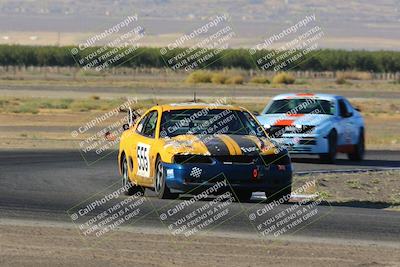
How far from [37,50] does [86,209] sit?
443 feet

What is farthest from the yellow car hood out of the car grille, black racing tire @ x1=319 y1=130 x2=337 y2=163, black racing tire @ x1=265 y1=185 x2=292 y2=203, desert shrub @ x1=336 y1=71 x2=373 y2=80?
desert shrub @ x1=336 y1=71 x2=373 y2=80

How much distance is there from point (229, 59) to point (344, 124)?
122781mm

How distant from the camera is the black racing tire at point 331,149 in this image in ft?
82.1

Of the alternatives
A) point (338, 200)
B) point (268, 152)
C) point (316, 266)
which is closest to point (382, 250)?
point (316, 266)

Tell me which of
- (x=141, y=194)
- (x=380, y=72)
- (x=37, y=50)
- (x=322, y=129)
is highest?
(x=141, y=194)

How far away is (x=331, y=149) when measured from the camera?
2517 centimetres

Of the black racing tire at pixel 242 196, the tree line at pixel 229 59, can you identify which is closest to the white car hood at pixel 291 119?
the black racing tire at pixel 242 196

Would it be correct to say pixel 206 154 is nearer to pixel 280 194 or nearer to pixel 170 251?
pixel 280 194

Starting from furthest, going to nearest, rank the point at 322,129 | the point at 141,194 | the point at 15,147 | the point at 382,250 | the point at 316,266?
the point at 15,147
the point at 322,129
the point at 141,194
the point at 382,250
the point at 316,266

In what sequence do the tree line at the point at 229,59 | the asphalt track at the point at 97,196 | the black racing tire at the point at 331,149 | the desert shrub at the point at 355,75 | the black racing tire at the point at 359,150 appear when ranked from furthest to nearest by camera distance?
the tree line at the point at 229,59
the desert shrub at the point at 355,75
the black racing tire at the point at 359,150
the black racing tire at the point at 331,149
the asphalt track at the point at 97,196

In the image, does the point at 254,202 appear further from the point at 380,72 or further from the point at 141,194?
the point at 380,72

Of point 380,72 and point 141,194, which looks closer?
point 141,194

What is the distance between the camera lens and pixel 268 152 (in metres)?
15.9

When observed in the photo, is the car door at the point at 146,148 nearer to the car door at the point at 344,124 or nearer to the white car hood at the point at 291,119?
the white car hood at the point at 291,119
